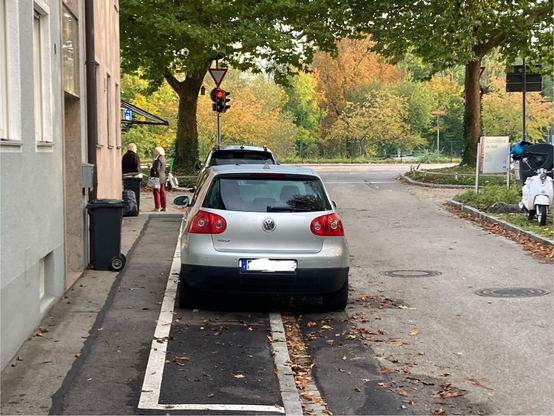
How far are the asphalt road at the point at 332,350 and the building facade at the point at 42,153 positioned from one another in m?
0.66

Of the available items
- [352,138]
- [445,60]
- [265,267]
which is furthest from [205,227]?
[352,138]

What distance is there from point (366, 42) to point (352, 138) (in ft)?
26.0

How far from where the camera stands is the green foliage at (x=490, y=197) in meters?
21.3

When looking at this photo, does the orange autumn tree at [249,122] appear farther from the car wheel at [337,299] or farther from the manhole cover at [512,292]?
the car wheel at [337,299]

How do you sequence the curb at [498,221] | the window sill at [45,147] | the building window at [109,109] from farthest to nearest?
the building window at [109,109] < the curb at [498,221] < the window sill at [45,147]

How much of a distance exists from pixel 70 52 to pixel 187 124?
24.3 meters

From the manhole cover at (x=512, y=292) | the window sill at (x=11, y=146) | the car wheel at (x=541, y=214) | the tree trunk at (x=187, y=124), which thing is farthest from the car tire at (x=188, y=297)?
the tree trunk at (x=187, y=124)

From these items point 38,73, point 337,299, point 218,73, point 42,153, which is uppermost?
point 218,73

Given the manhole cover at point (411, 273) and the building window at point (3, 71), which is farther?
the manhole cover at point (411, 273)

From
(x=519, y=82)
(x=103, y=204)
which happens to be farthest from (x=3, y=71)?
(x=519, y=82)

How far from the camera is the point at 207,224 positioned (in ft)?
29.9

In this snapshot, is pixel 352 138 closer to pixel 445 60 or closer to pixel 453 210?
pixel 445 60

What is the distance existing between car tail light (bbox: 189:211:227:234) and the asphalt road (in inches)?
35.0

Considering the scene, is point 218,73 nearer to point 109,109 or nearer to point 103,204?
point 109,109
